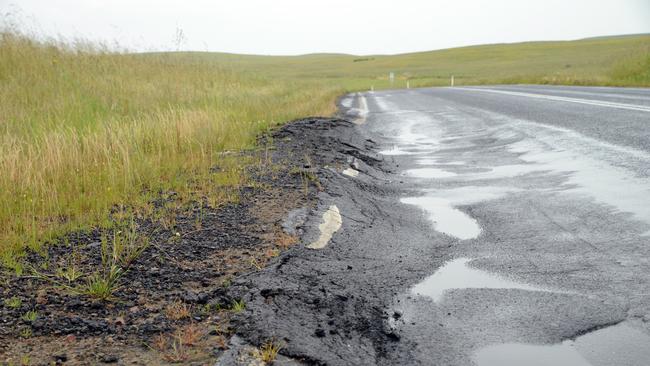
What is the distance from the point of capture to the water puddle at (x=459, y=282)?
135 inches

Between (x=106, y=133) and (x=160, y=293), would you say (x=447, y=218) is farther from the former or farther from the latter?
(x=106, y=133)

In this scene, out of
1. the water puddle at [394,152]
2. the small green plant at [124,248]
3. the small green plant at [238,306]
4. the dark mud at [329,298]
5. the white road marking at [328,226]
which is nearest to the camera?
the dark mud at [329,298]

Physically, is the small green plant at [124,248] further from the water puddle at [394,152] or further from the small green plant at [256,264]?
the water puddle at [394,152]

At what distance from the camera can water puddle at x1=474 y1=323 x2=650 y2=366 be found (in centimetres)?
255

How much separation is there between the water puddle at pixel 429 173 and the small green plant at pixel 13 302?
496 cm

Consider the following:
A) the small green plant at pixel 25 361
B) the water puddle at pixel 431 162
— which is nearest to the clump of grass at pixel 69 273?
the small green plant at pixel 25 361

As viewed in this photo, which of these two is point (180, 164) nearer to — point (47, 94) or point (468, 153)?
point (468, 153)

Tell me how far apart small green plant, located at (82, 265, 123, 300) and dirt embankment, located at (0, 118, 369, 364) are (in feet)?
0.10

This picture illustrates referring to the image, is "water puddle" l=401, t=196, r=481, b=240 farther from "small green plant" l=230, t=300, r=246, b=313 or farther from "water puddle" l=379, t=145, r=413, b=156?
"water puddle" l=379, t=145, r=413, b=156

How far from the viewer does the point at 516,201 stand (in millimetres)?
5480

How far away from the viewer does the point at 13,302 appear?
3.00m

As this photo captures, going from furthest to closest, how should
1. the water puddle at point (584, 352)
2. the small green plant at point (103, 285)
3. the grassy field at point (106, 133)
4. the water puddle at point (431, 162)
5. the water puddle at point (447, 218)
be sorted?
the water puddle at point (431, 162)
the grassy field at point (106, 133)
the water puddle at point (447, 218)
the small green plant at point (103, 285)
the water puddle at point (584, 352)

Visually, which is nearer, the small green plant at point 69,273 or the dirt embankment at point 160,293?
the dirt embankment at point 160,293

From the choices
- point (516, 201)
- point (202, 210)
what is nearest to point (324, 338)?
point (202, 210)
